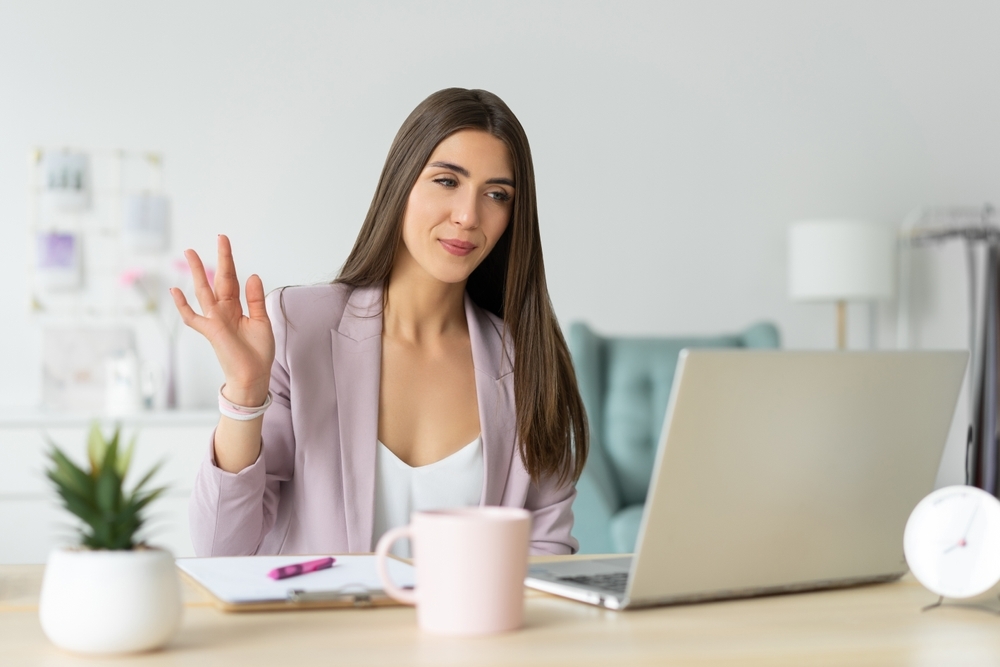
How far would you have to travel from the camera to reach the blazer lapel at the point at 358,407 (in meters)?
1.54

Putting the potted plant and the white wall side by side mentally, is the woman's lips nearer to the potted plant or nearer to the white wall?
the potted plant

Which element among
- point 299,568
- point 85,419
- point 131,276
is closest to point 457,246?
point 299,568

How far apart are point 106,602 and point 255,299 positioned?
0.62m

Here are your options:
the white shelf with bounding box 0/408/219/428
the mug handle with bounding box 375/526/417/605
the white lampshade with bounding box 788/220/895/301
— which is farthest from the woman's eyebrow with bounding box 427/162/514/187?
the white lampshade with bounding box 788/220/895/301

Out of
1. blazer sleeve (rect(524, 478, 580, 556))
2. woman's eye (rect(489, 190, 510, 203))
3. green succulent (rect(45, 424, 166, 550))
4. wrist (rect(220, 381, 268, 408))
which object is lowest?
blazer sleeve (rect(524, 478, 580, 556))

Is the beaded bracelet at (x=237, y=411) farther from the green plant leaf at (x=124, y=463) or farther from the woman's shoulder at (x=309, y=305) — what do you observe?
the green plant leaf at (x=124, y=463)

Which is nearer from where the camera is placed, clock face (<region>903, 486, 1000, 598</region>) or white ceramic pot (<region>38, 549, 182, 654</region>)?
white ceramic pot (<region>38, 549, 182, 654</region>)

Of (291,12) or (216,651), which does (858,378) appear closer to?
(216,651)

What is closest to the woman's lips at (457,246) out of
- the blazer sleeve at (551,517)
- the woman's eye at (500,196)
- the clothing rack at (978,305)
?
the woman's eye at (500,196)

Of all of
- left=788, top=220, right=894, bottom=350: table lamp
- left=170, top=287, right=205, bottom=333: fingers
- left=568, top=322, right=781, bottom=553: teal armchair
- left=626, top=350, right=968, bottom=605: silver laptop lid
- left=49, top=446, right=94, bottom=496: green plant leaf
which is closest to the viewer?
left=49, top=446, right=94, bottom=496: green plant leaf

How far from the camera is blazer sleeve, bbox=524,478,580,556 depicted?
5.17ft

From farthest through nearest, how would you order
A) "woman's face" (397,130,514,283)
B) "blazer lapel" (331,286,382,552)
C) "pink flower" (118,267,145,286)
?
"pink flower" (118,267,145,286) → "woman's face" (397,130,514,283) → "blazer lapel" (331,286,382,552)

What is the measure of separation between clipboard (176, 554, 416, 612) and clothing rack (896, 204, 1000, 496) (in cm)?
332

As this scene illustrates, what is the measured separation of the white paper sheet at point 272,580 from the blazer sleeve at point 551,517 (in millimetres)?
498
